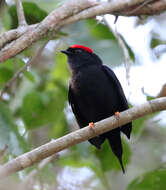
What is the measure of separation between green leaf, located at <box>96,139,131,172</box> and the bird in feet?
0.46

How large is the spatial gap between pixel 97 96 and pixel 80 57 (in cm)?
65

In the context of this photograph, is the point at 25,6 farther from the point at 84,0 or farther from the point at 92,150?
the point at 92,150

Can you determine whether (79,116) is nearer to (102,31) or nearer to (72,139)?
(102,31)

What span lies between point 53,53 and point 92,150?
229 centimetres

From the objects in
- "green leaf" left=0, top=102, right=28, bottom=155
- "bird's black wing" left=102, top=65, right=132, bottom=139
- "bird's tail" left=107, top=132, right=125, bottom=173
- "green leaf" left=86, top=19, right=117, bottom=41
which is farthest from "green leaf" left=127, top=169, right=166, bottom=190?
"green leaf" left=86, top=19, right=117, bottom=41

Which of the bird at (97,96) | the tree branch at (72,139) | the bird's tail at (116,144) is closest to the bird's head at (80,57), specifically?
the bird at (97,96)

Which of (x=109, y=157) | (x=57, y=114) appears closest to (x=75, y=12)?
(x=57, y=114)

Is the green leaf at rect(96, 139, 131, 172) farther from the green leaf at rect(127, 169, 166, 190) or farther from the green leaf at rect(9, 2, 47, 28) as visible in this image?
the green leaf at rect(9, 2, 47, 28)

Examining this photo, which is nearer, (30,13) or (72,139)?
(72,139)

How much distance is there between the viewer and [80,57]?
4.79m

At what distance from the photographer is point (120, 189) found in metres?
5.86

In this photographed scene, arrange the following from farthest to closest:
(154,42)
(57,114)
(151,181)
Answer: (154,42) → (57,114) → (151,181)

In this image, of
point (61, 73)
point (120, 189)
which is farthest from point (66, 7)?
point (120, 189)

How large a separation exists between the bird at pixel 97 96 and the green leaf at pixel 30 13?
67cm
